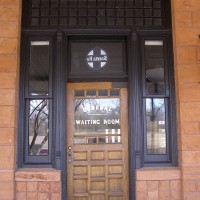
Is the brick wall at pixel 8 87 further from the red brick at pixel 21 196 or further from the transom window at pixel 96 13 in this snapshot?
the transom window at pixel 96 13

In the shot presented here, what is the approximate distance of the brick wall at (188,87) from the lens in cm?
495

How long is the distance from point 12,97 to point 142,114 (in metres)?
2.17

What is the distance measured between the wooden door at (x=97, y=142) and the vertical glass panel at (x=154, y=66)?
49 cm

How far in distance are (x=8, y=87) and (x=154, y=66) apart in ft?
8.27

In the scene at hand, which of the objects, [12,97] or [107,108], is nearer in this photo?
[12,97]

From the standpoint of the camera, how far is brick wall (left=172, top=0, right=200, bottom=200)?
4.95m

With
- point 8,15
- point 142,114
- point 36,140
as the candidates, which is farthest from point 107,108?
point 8,15

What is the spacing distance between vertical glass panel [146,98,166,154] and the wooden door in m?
0.40

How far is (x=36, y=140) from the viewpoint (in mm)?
5312

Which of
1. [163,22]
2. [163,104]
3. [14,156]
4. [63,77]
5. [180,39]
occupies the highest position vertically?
[163,22]

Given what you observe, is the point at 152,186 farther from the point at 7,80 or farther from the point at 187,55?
the point at 7,80

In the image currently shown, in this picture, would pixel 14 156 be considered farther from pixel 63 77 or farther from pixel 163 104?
pixel 163 104

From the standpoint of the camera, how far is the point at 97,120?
5.50 metres

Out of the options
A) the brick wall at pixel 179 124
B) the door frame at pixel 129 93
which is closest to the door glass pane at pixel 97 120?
the door frame at pixel 129 93
